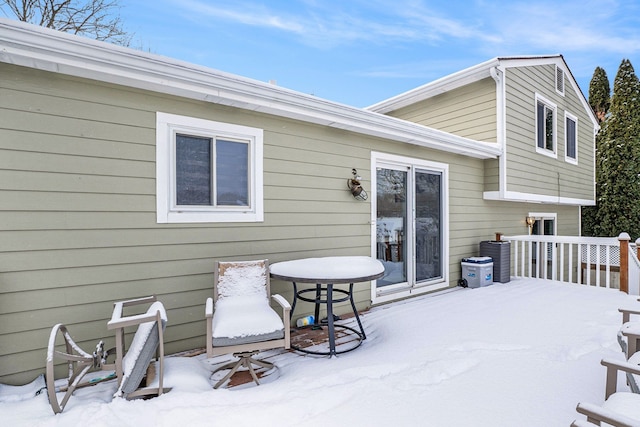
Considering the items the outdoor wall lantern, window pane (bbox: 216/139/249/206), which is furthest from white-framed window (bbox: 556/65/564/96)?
window pane (bbox: 216/139/249/206)

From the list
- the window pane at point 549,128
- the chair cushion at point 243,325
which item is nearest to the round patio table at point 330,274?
the chair cushion at point 243,325

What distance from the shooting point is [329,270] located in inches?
124

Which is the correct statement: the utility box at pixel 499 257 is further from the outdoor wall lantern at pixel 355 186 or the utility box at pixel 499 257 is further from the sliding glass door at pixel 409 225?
the outdoor wall lantern at pixel 355 186

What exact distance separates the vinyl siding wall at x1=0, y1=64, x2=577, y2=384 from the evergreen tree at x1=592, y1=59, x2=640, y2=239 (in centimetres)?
1276

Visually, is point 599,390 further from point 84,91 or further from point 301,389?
point 84,91

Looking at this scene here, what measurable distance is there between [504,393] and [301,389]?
53.1 inches

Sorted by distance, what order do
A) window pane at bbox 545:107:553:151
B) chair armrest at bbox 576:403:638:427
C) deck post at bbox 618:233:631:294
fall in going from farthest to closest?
window pane at bbox 545:107:553:151
deck post at bbox 618:233:631:294
chair armrest at bbox 576:403:638:427

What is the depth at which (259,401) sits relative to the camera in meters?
2.20

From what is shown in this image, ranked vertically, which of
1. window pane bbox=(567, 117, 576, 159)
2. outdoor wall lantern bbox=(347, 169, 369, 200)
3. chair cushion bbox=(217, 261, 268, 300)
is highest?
Answer: window pane bbox=(567, 117, 576, 159)

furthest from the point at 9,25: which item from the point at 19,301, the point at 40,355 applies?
the point at 40,355

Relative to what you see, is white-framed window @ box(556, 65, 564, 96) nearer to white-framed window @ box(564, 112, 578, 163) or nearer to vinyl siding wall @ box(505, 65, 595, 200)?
vinyl siding wall @ box(505, 65, 595, 200)

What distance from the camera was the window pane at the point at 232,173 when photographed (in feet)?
11.2

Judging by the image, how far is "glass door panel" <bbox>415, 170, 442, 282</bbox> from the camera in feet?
17.5

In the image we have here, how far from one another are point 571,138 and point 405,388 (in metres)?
8.79
